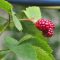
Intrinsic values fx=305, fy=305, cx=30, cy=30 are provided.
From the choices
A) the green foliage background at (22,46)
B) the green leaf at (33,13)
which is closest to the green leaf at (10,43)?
the green foliage background at (22,46)

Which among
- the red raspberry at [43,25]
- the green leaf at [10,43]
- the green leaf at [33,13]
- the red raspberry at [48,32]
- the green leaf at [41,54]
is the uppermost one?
the green leaf at [33,13]

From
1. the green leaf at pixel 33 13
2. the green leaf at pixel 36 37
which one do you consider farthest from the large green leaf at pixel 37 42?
the green leaf at pixel 33 13

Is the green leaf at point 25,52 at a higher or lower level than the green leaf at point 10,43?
lower

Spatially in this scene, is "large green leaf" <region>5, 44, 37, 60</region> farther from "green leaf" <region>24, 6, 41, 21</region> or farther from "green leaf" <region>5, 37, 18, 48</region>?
"green leaf" <region>24, 6, 41, 21</region>

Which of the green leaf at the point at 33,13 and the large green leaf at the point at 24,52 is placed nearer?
the large green leaf at the point at 24,52

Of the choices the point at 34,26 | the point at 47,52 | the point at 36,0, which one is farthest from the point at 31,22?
the point at 36,0

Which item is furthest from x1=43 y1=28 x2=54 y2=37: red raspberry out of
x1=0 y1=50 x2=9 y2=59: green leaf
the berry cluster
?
x1=0 y1=50 x2=9 y2=59: green leaf

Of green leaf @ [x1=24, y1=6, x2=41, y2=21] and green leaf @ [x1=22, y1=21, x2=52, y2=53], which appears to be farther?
green leaf @ [x1=24, y1=6, x2=41, y2=21]

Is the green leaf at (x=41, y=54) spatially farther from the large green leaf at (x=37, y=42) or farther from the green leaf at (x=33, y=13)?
the green leaf at (x=33, y=13)

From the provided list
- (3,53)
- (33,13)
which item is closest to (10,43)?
(3,53)
